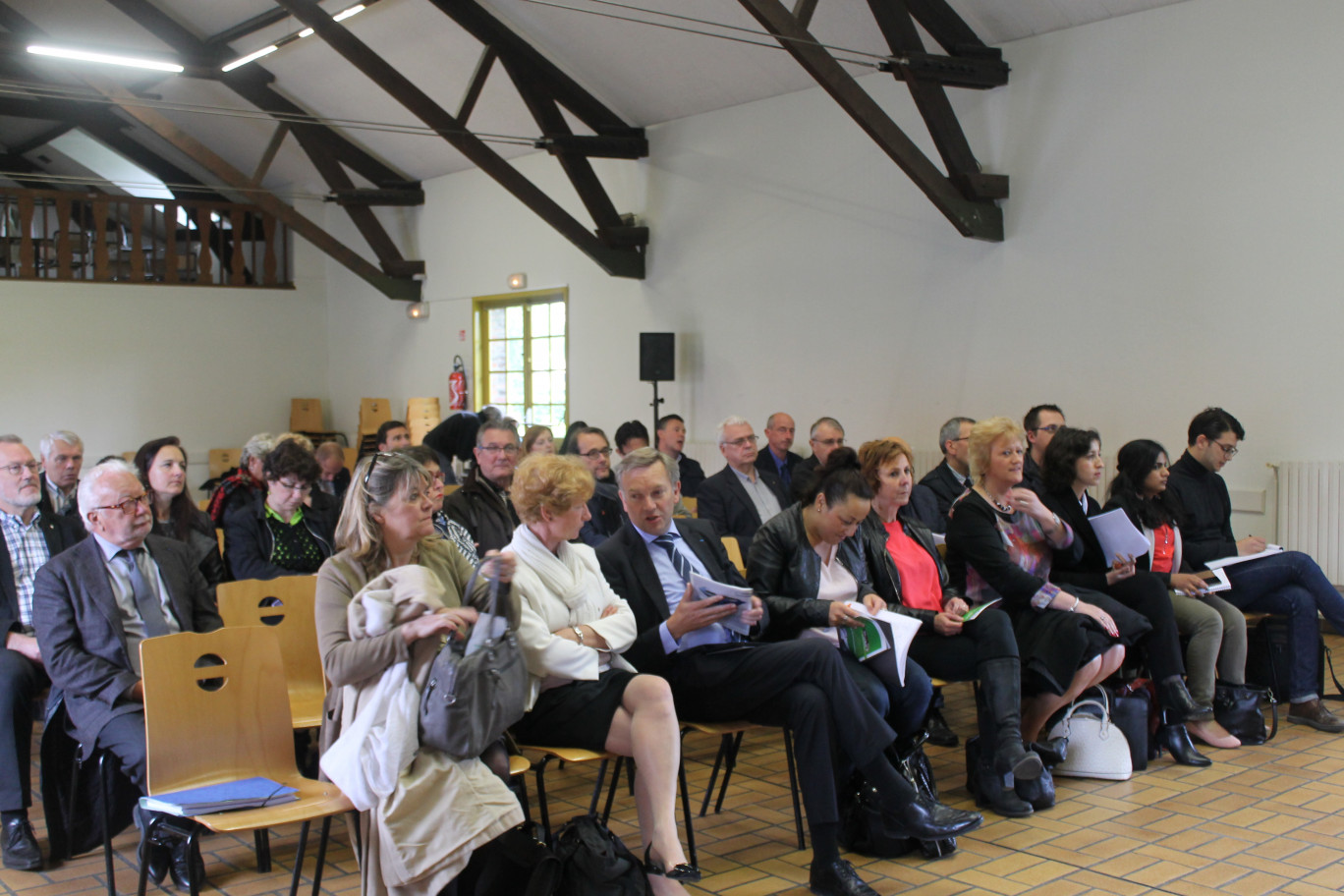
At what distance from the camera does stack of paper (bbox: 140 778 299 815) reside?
2543mm

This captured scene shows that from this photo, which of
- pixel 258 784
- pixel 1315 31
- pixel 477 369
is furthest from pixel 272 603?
pixel 477 369

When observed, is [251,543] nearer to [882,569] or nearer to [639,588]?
[639,588]

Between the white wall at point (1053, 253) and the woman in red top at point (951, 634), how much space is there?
338cm

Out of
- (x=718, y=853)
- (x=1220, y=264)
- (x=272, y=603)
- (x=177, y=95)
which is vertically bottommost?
(x=718, y=853)

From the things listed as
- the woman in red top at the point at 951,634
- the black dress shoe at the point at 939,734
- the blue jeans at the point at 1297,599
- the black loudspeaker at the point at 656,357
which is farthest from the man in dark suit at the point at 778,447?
the woman in red top at the point at 951,634

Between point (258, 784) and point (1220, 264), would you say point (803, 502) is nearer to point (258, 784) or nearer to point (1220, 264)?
point (258, 784)

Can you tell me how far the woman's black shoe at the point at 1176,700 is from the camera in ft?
14.0

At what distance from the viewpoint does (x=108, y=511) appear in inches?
130

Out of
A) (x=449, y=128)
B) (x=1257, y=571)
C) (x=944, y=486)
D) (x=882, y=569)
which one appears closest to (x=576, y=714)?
(x=882, y=569)

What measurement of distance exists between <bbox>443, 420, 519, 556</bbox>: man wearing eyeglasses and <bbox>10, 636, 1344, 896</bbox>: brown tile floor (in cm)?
91

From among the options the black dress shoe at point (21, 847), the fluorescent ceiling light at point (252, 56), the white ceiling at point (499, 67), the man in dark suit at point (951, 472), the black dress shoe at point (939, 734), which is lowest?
the black dress shoe at point (939, 734)

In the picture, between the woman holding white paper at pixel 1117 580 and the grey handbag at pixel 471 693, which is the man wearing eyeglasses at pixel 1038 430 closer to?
the woman holding white paper at pixel 1117 580

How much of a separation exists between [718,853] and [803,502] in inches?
42.5

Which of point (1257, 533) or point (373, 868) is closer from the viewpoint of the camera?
point (373, 868)
